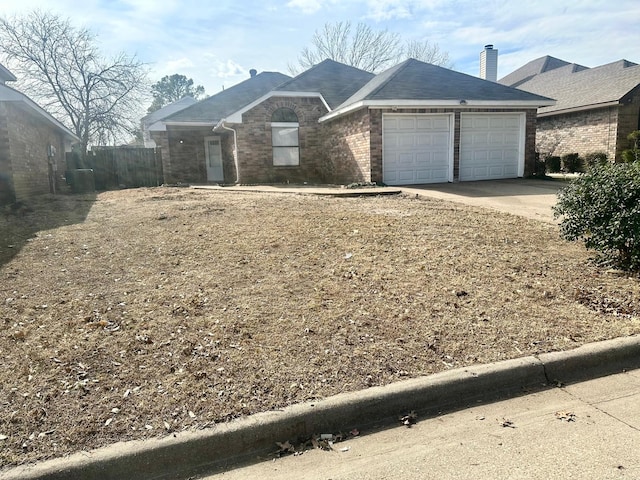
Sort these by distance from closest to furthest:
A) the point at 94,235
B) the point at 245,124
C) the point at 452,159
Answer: the point at 94,235, the point at 452,159, the point at 245,124

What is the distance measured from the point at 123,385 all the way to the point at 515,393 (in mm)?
2649

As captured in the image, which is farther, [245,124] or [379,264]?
[245,124]

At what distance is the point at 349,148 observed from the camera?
15.2 meters

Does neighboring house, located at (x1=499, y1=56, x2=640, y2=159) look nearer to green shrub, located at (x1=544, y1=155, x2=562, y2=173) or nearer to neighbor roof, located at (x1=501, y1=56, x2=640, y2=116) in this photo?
neighbor roof, located at (x1=501, y1=56, x2=640, y2=116)

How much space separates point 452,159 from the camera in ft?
47.1

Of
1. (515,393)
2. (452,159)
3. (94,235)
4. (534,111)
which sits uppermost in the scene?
(534,111)

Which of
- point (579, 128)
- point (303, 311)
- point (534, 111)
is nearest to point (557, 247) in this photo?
point (303, 311)

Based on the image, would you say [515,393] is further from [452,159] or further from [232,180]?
[232,180]

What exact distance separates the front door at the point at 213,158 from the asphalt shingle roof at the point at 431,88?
8079 millimetres

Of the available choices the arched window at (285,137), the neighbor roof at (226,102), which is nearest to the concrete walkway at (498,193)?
the arched window at (285,137)

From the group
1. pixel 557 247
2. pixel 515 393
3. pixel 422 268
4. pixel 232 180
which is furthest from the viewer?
pixel 232 180

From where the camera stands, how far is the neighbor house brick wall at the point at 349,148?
1372 cm

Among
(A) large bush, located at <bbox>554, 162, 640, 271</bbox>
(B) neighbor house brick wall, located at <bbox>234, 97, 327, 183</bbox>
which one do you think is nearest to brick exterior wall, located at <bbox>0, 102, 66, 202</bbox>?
(B) neighbor house brick wall, located at <bbox>234, 97, 327, 183</bbox>

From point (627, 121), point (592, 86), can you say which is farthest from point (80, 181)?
point (592, 86)
